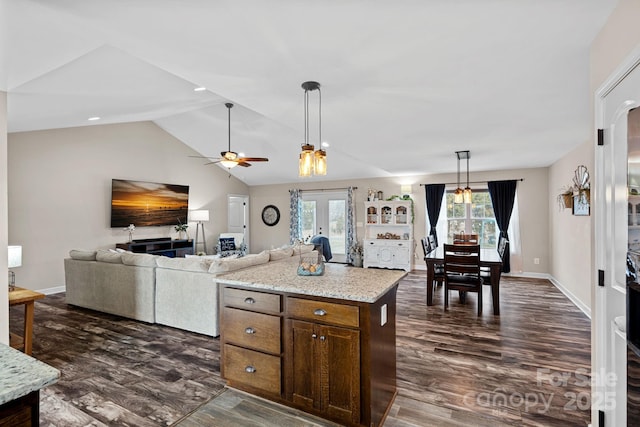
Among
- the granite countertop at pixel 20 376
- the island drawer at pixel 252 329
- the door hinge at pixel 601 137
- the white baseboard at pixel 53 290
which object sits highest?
the door hinge at pixel 601 137

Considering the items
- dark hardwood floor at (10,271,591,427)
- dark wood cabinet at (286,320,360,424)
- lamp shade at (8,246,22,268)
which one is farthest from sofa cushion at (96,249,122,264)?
dark wood cabinet at (286,320,360,424)

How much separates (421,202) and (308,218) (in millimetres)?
3276

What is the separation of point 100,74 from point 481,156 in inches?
215

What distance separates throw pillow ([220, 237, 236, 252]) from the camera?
8406mm

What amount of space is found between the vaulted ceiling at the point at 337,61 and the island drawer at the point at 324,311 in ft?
5.62

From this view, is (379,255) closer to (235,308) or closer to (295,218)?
(295,218)

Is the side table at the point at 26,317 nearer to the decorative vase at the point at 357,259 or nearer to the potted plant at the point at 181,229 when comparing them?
the potted plant at the point at 181,229

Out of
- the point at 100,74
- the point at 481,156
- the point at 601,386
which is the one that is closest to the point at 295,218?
the point at 481,156

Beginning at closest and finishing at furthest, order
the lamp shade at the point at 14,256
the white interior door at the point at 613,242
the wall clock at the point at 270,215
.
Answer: the white interior door at the point at 613,242, the lamp shade at the point at 14,256, the wall clock at the point at 270,215

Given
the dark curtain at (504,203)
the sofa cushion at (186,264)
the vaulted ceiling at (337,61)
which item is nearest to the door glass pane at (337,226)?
the dark curtain at (504,203)

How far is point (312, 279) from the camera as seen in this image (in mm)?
2396

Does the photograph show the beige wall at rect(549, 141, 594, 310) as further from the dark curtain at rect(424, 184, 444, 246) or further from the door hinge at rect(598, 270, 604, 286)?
the door hinge at rect(598, 270, 604, 286)

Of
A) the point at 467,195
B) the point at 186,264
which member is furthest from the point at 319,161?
the point at 467,195

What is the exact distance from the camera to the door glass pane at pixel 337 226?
8.95m
